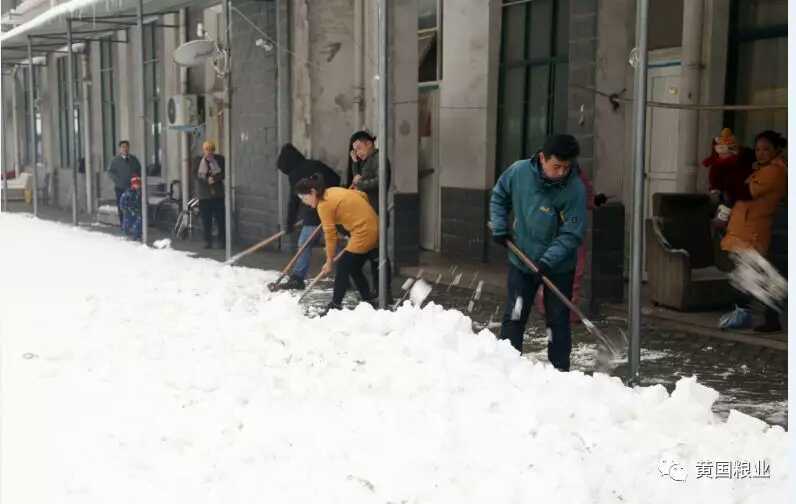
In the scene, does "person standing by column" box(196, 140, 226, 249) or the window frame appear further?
the window frame

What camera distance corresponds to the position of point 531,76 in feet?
39.7

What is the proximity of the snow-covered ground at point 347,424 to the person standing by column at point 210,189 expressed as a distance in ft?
24.3

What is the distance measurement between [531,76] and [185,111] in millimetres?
7183

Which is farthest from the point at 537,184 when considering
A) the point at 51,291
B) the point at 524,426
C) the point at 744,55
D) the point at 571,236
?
the point at 51,291

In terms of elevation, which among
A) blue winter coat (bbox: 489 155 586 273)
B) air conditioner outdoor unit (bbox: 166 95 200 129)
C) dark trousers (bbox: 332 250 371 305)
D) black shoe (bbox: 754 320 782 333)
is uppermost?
air conditioner outdoor unit (bbox: 166 95 200 129)

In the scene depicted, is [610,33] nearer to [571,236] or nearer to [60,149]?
[571,236]

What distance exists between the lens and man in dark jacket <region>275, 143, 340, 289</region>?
10.6 m

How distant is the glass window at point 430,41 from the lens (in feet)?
43.9

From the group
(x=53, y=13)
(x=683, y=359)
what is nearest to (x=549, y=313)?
(x=683, y=359)

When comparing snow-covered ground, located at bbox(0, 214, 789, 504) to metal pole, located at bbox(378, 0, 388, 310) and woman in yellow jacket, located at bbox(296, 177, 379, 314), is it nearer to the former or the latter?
metal pole, located at bbox(378, 0, 388, 310)

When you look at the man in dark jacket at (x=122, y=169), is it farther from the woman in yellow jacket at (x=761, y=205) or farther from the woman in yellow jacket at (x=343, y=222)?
the woman in yellow jacket at (x=761, y=205)

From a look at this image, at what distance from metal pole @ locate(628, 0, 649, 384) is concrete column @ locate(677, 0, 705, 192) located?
3798mm

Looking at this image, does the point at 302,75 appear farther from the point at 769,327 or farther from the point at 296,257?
the point at 769,327

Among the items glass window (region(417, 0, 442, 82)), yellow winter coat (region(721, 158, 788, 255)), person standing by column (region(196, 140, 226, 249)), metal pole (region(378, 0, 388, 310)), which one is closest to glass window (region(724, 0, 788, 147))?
yellow winter coat (region(721, 158, 788, 255))
